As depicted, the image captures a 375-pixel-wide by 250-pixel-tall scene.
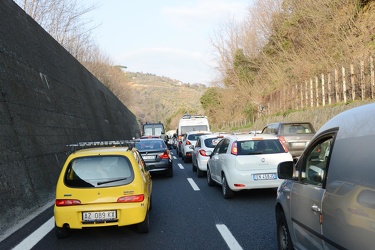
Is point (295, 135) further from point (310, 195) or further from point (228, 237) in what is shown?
point (310, 195)

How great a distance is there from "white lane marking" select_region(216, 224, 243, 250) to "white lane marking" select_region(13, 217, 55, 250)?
2779mm

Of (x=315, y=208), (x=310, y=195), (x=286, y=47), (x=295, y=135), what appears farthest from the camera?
(x=286, y=47)

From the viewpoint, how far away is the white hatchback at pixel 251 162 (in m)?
8.55

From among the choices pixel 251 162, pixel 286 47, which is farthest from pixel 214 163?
pixel 286 47

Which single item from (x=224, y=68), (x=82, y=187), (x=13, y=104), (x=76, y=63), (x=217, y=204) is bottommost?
(x=217, y=204)

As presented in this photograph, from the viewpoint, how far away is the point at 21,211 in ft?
23.9

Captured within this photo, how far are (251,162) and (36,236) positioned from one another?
4.78 m

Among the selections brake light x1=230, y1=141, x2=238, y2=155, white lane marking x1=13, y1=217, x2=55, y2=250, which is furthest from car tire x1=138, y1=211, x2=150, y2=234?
brake light x1=230, y1=141, x2=238, y2=155

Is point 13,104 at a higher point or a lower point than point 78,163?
higher

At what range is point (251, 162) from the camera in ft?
28.5

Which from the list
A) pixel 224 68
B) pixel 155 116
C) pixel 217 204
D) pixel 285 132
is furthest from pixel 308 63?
pixel 155 116

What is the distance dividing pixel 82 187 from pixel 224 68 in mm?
46192

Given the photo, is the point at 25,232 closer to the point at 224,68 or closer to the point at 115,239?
the point at 115,239

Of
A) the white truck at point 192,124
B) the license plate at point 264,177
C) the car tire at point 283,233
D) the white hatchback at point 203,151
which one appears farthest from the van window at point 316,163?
the white truck at point 192,124
